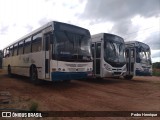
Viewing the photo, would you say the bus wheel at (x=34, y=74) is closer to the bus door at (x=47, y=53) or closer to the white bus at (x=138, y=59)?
the bus door at (x=47, y=53)

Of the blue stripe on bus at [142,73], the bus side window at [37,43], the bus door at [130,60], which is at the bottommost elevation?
the blue stripe on bus at [142,73]

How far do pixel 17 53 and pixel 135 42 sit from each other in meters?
9.43

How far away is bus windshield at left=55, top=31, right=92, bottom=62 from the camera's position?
10719 millimetres

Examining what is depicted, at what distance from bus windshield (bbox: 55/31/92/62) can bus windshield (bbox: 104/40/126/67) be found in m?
2.24

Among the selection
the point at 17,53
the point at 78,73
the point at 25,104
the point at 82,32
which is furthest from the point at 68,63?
the point at 17,53

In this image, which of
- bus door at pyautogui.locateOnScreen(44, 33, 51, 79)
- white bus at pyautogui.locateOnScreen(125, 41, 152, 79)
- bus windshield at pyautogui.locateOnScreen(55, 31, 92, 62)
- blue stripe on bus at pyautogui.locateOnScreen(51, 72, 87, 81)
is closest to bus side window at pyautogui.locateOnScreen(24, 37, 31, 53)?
bus door at pyautogui.locateOnScreen(44, 33, 51, 79)

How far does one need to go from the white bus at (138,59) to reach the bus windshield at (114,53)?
7.34ft

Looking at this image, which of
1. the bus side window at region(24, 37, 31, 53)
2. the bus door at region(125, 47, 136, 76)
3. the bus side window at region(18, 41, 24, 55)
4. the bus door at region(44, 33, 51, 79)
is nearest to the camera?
the bus door at region(44, 33, 51, 79)

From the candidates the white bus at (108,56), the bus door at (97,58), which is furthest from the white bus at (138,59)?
the bus door at (97,58)

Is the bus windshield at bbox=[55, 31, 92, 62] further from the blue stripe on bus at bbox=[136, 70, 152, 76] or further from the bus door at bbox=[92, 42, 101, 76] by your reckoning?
the blue stripe on bus at bbox=[136, 70, 152, 76]

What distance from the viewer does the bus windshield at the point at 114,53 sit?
1408 centimetres

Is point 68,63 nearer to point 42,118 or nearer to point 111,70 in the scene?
point 111,70

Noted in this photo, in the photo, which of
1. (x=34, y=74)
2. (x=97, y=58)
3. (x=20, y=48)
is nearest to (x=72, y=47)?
(x=34, y=74)

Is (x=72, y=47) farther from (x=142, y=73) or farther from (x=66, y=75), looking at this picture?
(x=142, y=73)
